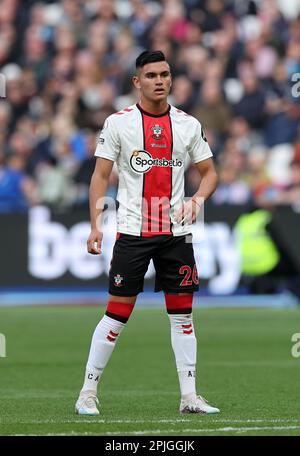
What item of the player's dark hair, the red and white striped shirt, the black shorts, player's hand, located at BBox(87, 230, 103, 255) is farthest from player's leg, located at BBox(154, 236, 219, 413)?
the player's dark hair

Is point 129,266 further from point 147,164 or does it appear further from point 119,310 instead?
point 147,164

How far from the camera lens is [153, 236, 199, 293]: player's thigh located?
8.86 metres

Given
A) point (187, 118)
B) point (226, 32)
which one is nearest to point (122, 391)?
point (187, 118)

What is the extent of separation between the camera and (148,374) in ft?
38.2

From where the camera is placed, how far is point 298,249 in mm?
19016

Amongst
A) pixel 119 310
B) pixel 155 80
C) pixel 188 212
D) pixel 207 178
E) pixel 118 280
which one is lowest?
pixel 119 310

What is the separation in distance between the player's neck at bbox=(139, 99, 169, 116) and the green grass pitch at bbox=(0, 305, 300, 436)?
1.99 metres

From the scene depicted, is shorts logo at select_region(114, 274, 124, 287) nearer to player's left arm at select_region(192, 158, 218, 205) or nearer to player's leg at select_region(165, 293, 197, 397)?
player's leg at select_region(165, 293, 197, 397)

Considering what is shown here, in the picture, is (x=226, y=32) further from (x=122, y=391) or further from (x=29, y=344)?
(x=122, y=391)

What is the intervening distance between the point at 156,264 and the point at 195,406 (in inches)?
38.6

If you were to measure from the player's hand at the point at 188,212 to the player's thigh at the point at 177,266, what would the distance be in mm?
148

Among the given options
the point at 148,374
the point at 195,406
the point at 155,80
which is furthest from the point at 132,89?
the point at 195,406

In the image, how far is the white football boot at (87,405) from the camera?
862 cm
